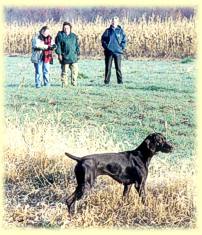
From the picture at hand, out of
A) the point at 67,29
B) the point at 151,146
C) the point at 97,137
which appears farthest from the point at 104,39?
the point at 151,146

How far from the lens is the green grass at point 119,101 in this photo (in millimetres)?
8164

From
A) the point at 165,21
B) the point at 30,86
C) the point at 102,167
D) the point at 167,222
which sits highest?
the point at 165,21

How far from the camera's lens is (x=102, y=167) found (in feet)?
24.8

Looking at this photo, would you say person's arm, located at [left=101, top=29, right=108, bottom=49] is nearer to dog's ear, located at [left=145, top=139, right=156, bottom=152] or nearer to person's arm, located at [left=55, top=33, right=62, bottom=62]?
person's arm, located at [left=55, top=33, right=62, bottom=62]

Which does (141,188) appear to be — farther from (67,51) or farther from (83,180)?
(67,51)

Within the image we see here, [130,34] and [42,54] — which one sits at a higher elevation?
[130,34]

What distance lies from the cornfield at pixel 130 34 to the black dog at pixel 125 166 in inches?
44.0

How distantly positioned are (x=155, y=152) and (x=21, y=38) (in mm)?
1773

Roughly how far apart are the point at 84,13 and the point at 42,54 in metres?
0.58

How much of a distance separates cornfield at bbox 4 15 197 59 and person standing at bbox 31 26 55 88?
0.22ft

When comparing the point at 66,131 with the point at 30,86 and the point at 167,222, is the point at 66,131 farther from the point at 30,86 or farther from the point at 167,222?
the point at 167,222

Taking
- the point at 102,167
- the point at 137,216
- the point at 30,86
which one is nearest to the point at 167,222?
the point at 137,216

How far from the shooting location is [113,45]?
8.39 metres

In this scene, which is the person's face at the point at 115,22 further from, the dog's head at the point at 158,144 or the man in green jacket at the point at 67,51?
the dog's head at the point at 158,144
